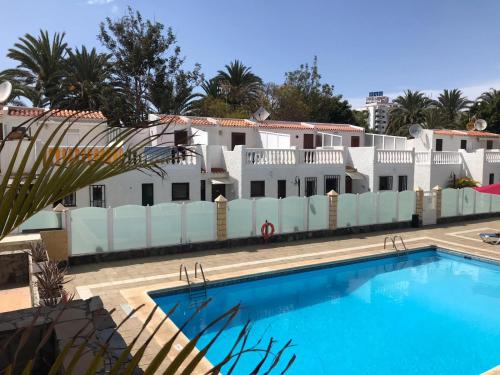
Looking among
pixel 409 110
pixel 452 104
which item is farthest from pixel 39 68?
pixel 452 104

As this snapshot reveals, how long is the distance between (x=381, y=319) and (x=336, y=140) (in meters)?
25.3

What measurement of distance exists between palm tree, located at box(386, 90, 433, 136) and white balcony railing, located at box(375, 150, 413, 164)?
94.7ft

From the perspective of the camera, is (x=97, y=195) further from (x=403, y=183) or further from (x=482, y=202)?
(x=482, y=202)

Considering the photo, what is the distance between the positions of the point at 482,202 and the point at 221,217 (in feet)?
67.8

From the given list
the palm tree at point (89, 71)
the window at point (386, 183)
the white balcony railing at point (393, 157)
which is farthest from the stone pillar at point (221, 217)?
the palm tree at point (89, 71)

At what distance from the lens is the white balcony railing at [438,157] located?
3523 cm

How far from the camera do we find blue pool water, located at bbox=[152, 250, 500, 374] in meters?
11.0

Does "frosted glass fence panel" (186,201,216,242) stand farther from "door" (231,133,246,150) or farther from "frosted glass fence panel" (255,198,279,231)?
"door" (231,133,246,150)

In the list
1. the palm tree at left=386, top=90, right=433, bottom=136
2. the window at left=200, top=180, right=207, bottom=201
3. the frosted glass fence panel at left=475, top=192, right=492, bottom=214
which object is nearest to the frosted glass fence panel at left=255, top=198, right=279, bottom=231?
the window at left=200, top=180, right=207, bottom=201

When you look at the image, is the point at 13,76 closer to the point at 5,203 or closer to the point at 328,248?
the point at 328,248

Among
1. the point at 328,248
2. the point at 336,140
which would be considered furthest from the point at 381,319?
the point at 336,140

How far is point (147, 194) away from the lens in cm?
2348

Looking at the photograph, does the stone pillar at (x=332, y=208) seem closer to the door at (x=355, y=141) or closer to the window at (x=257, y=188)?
the window at (x=257, y=188)

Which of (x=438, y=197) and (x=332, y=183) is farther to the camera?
(x=332, y=183)
